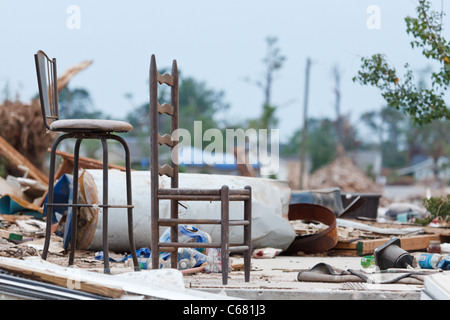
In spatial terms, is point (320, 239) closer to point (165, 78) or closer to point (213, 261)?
point (213, 261)

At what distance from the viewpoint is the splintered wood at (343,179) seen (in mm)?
27641

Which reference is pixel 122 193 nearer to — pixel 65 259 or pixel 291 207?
pixel 65 259

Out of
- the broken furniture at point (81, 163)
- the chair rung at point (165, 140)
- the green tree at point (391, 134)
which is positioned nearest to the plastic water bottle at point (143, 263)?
the chair rung at point (165, 140)

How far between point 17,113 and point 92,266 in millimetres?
8270

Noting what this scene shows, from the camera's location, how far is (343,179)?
1136 inches

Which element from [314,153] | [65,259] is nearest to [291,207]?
[65,259]

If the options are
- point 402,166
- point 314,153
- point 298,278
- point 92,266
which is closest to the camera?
point 298,278

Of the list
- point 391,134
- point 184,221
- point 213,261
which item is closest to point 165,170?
point 184,221

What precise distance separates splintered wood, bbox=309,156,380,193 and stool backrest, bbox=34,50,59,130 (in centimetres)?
2229

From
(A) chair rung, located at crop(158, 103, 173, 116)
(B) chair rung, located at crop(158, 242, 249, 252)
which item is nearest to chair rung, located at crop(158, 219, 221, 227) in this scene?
(B) chair rung, located at crop(158, 242, 249, 252)

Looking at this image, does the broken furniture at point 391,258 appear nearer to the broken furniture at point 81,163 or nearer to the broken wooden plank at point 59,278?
the broken wooden plank at point 59,278

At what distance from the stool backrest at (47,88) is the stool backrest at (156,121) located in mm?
828

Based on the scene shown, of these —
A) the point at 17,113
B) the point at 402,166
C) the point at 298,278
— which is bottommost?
the point at 402,166
